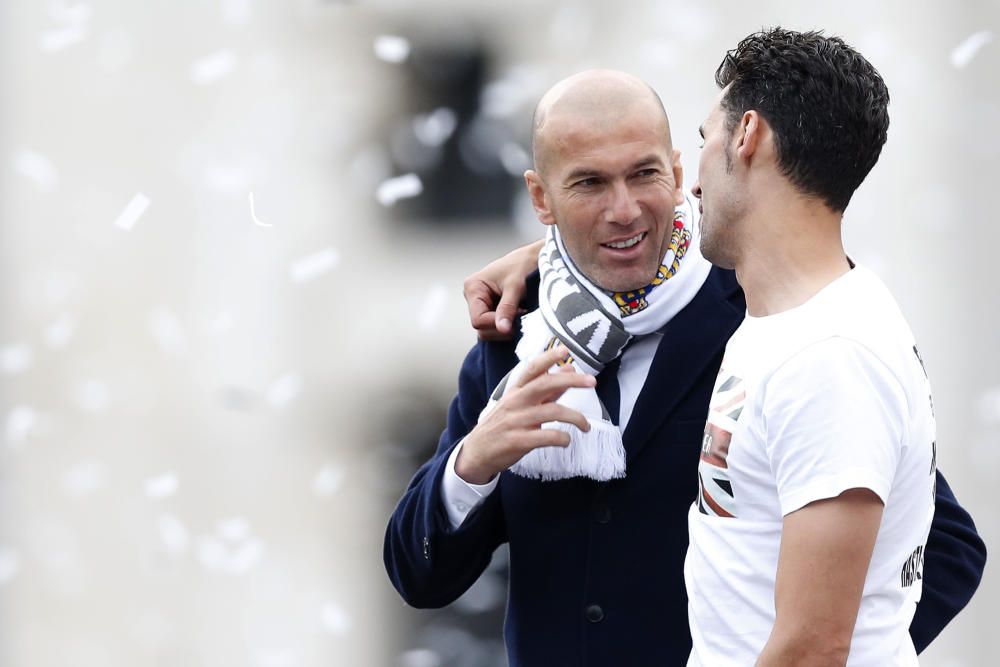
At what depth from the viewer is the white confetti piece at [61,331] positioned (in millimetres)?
4156

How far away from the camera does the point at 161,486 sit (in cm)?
410

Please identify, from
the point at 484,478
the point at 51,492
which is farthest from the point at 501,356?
the point at 51,492

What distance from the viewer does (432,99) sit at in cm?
405

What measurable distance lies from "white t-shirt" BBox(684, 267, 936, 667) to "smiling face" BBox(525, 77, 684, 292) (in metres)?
0.53

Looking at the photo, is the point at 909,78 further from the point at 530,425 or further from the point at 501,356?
the point at 530,425

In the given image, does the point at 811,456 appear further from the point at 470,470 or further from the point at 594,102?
the point at 594,102

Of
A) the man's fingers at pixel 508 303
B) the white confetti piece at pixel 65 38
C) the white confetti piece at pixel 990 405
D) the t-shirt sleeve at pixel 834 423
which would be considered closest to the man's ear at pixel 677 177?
the man's fingers at pixel 508 303

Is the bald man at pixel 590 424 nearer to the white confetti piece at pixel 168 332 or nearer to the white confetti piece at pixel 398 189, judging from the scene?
the white confetti piece at pixel 398 189

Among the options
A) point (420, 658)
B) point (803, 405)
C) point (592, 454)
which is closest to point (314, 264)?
point (420, 658)

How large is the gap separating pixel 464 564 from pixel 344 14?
235 centimetres

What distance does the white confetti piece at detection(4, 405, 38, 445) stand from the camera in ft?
13.7

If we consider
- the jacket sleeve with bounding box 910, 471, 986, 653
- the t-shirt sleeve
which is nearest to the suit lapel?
the jacket sleeve with bounding box 910, 471, 986, 653

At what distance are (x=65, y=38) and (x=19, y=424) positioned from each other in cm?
123

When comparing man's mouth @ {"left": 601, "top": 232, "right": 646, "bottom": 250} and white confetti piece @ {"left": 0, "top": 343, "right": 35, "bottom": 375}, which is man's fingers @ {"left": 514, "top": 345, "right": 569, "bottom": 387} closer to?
man's mouth @ {"left": 601, "top": 232, "right": 646, "bottom": 250}
